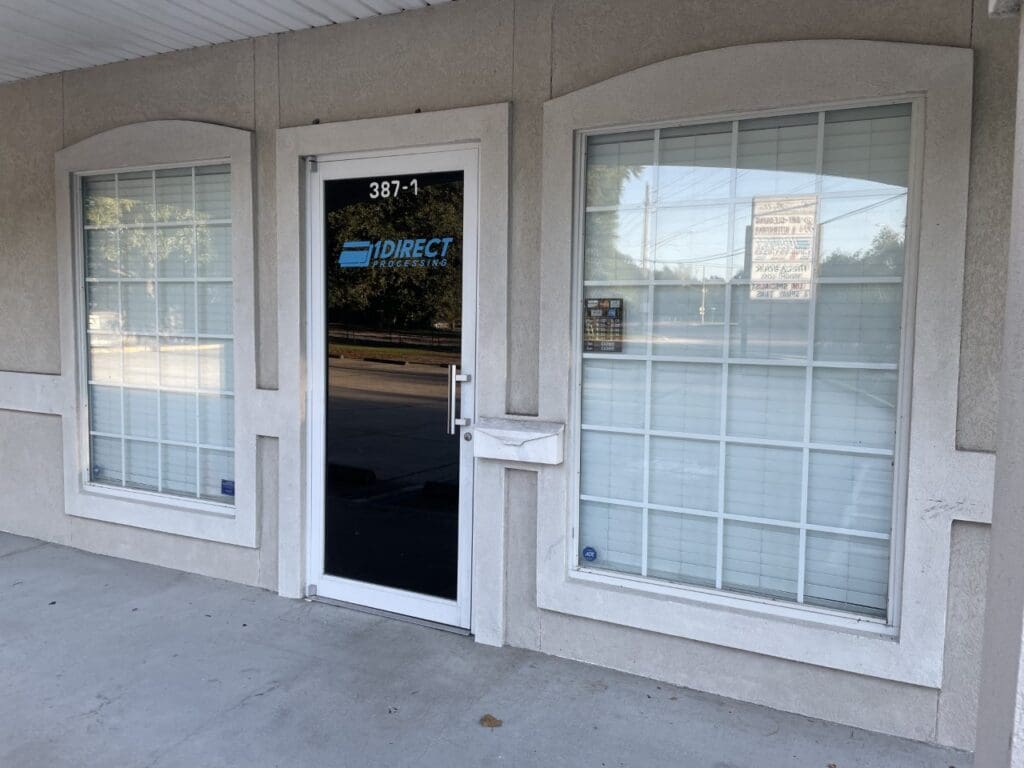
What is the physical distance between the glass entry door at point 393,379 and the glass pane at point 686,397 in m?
0.98

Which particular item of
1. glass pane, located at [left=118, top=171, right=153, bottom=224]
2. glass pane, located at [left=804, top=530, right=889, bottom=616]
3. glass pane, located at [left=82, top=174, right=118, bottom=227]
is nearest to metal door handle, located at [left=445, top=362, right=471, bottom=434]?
glass pane, located at [left=804, top=530, right=889, bottom=616]

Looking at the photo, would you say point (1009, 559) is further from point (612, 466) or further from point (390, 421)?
point (390, 421)

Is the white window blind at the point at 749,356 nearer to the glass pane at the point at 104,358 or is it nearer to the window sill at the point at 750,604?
the window sill at the point at 750,604

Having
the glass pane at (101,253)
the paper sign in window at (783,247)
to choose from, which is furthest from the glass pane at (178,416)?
the paper sign in window at (783,247)

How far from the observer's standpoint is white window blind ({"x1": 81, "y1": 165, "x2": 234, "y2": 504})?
468cm

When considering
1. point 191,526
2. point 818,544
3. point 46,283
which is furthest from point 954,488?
point 46,283

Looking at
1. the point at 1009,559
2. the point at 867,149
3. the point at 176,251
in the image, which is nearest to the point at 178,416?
the point at 176,251

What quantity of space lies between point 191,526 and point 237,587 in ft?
1.67

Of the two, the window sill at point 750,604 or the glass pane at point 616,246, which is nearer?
the window sill at point 750,604

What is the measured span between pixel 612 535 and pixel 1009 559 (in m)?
2.13

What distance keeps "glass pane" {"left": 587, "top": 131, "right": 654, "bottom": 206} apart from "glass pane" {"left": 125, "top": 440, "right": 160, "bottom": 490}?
10.9ft

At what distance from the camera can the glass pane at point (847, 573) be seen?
3.15 meters

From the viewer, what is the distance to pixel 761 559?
3371mm

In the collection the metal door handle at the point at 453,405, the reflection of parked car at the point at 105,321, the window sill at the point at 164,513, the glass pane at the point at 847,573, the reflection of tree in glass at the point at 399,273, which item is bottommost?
the window sill at the point at 164,513
